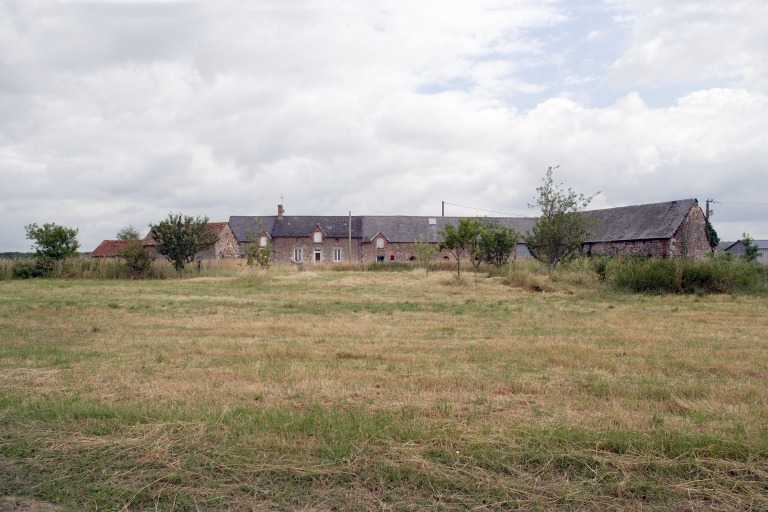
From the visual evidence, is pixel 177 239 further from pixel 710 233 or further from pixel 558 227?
pixel 710 233

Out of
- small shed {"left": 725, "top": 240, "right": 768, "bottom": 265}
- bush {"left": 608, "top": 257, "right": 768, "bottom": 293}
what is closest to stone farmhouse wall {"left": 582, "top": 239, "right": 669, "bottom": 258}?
small shed {"left": 725, "top": 240, "right": 768, "bottom": 265}

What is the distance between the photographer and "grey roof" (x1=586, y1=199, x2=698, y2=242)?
45.4 m

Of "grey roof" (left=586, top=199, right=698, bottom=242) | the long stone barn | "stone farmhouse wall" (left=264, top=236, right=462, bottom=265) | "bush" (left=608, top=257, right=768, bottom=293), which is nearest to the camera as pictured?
"bush" (left=608, top=257, right=768, bottom=293)

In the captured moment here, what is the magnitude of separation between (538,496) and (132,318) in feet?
36.9

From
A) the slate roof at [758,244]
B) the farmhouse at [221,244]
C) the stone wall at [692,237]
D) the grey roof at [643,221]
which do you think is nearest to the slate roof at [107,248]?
the farmhouse at [221,244]

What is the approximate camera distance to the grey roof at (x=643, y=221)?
45.4m

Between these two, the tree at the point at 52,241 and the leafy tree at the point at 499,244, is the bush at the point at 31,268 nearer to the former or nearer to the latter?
the tree at the point at 52,241

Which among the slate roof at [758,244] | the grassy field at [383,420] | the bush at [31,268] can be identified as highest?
the slate roof at [758,244]

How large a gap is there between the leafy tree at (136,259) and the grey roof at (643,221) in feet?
99.9

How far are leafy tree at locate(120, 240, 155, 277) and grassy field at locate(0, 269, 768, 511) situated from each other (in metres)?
23.5

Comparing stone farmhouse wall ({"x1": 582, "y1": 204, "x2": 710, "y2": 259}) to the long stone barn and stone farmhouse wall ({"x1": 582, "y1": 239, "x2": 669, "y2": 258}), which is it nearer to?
stone farmhouse wall ({"x1": 582, "y1": 239, "x2": 669, "y2": 258})

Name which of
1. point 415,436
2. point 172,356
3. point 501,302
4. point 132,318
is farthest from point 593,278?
point 415,436

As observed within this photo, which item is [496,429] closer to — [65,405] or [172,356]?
[65,405]

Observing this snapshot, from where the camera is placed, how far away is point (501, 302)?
17844 mm
